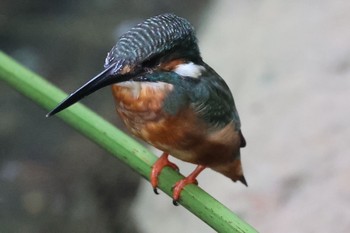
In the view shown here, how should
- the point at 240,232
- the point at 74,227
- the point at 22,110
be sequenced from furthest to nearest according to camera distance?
1. the point at 22,110
2. the point at 74,227
3. the point at 240,232

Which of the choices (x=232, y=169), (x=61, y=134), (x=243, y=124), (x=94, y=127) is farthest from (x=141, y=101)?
(x=61, y=134)

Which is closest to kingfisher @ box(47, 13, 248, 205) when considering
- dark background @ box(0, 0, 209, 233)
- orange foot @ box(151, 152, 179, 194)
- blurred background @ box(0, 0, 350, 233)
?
orange foot @ box(151, 152, 179, 194)

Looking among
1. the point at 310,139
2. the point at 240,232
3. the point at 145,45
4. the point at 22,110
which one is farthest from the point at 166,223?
the point at 145,45

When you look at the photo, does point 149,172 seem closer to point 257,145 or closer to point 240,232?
point 240,232

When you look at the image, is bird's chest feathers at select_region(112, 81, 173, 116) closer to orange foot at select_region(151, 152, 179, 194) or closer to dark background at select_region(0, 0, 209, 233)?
orange foot at select_region(151, 152, 179, 194)

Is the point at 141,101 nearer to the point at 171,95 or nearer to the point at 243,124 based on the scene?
the point at 171,95

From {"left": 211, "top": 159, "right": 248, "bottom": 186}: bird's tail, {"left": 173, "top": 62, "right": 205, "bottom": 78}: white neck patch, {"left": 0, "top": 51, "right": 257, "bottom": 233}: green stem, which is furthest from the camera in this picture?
{"left": 211, "top": 159, "right": 248, "bottom": 186}: bird's tail

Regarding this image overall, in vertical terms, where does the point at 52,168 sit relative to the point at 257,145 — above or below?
below
